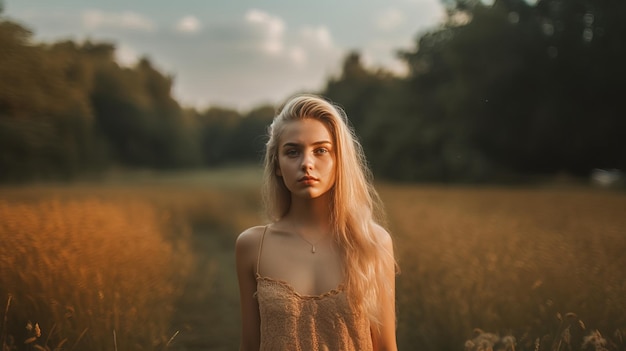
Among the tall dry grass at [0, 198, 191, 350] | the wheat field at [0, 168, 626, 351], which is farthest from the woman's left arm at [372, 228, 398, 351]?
the tall dry grass at [0, 198, 191, 350]

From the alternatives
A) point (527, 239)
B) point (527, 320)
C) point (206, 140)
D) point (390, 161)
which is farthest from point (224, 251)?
point (390, 161)

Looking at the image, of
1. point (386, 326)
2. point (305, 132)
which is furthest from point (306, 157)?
point (386, 326)

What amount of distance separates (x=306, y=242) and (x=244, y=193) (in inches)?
688

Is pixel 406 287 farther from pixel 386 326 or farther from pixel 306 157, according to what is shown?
pixel 306 157

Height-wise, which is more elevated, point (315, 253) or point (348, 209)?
point (348, 209)

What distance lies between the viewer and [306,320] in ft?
6.45

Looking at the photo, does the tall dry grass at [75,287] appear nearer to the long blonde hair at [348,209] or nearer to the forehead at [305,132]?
the long blonde hair at [348,209]

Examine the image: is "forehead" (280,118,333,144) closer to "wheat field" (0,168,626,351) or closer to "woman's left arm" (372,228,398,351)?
"woman's left arm" (372,228,398,351)

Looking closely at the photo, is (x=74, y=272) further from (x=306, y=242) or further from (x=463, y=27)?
(x=463, y=27)

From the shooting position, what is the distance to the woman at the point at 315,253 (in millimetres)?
1975

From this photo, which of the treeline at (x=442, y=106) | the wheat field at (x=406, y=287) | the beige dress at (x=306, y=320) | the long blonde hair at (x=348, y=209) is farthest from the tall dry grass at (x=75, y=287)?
the treeline at (x=442, y=106)

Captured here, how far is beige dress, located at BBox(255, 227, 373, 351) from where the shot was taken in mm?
1959

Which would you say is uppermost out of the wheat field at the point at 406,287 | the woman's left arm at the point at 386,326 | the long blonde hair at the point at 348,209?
the long blonde hair at the point at 348,209

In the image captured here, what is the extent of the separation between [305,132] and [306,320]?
30.0 inches
